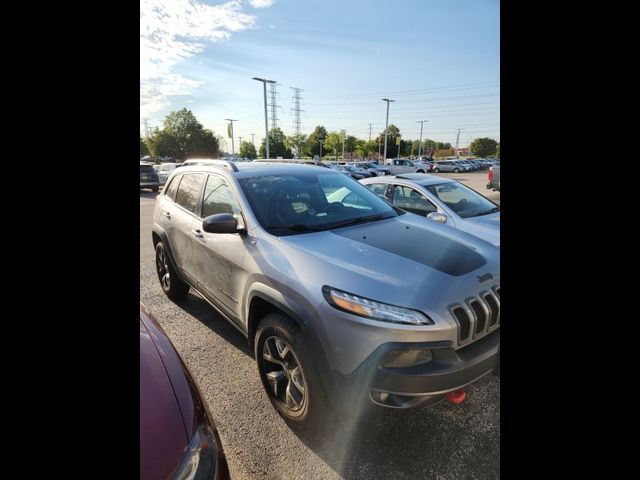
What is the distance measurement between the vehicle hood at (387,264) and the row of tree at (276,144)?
128 feet

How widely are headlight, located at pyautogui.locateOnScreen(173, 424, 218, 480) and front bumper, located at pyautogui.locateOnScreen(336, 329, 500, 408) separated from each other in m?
0.79

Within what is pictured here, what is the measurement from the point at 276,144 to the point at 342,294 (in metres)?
61.3

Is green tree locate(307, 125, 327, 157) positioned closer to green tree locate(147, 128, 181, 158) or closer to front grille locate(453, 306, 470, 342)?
green tree locate(147, 128, 181, 158)

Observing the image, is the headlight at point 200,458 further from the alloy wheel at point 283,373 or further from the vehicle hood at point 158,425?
the alloy wheel at point 283,373

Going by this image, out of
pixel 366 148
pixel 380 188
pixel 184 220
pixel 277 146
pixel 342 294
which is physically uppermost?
pixel 366 148

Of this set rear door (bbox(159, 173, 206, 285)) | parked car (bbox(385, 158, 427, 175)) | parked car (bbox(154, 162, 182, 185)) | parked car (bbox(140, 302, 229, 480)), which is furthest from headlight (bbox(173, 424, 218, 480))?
parked car (bbox(385, 158, 427, 175))

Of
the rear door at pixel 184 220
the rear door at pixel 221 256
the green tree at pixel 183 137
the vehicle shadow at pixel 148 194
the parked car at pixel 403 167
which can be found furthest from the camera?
the green tree at pixel 183 137

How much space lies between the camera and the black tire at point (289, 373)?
205 cm

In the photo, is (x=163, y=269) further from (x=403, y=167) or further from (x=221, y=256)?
(x=403, y=167)

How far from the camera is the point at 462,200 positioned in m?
5.25

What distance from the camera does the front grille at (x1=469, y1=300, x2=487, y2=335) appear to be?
80.5 inches

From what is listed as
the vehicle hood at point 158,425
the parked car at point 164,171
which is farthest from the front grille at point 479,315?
the parked car at point 164,171

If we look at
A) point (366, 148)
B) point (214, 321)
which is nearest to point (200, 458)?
point (214, 321)
